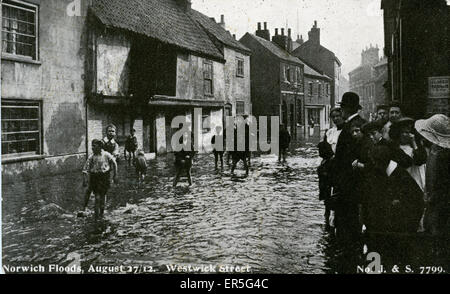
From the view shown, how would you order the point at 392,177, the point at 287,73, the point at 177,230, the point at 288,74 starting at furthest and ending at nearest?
the point at 288,74
the point at 287,73
the point at 177,230
the point at 392,177

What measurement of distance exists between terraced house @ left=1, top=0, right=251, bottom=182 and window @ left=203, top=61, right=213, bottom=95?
7.13ft

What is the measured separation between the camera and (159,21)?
Answer: 1814 cm

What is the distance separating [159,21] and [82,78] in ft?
25.7

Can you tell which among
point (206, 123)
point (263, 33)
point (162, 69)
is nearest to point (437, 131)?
point (162, 69)

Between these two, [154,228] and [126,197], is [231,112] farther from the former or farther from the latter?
[154,228]

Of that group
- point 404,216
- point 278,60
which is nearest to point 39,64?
point 404,216

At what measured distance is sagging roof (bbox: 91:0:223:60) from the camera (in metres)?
13.2

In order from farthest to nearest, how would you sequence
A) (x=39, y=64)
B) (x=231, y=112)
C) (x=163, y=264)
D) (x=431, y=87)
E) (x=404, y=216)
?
(x=231, y=112)
(x=39, y=64)
(x=431, y=87)
(x=163, y=264)
(x=404, y=216)

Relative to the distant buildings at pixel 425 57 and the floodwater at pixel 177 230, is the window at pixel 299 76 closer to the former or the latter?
the floodwater at pixel 177 230

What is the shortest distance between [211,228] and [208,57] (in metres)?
17.7

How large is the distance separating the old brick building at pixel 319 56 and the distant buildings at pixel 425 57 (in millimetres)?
34887

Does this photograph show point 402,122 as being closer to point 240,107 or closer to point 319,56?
point 240,107

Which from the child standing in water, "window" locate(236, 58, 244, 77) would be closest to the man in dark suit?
the child standing in water

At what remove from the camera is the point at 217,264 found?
180 inches
